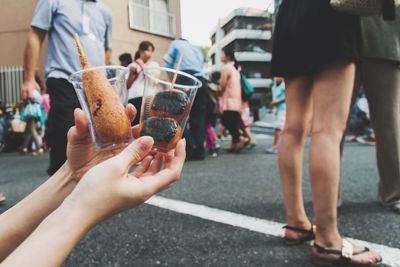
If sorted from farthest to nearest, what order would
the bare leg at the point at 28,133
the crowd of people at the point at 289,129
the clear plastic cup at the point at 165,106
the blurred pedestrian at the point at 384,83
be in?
the bare leg at the point at 28,133
the blurred pedestrian at the point at 384,83
the clear plastic cup at the point at 165,106
the crowd of people at the point at 289,129

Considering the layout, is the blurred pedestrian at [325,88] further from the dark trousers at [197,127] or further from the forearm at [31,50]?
the dark trousers at [197,127]

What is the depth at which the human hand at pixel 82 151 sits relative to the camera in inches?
34.4

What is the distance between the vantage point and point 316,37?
4.55ft

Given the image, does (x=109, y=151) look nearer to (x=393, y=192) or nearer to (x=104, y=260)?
(x=104, y=260)

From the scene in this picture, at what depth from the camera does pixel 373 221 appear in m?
1.77

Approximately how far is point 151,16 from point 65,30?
0.63 meters

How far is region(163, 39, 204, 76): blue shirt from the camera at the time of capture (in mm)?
3625

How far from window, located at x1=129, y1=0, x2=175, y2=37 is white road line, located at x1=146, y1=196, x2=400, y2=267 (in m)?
0.95

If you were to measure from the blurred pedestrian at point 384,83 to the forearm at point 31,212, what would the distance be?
4.58 ft

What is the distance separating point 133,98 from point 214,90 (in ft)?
13.8

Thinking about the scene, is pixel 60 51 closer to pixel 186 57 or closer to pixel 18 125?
pixel 186 57

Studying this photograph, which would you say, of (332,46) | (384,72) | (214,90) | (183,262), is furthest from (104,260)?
(214,90)

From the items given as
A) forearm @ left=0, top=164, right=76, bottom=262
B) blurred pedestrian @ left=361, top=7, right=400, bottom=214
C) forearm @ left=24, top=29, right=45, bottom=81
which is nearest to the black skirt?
blurred pedestrian @ left=361, top=7, right=400, bottom=214

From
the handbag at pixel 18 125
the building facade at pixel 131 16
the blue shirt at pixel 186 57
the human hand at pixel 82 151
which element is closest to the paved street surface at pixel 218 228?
the human hand at pixel 82 151
